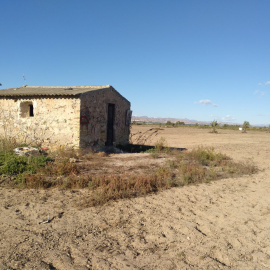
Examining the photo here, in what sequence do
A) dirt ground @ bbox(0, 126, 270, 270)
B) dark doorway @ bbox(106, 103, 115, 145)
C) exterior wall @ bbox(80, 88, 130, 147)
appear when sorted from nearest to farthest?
dirt ground @ bbox(0, 126, 270, 270) < exterior wall @ bbox(80, 88, 130, 147) < dark doorway @ bbox(106, 103, 115, 145)

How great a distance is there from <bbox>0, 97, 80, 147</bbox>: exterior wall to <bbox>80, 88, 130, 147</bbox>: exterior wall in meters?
0.39

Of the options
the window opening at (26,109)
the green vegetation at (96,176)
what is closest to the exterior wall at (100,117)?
the green vegetation at (96,176)

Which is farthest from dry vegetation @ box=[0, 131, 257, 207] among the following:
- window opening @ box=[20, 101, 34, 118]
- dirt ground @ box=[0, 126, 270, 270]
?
window opening @ box=[20, 101, 34, 118]

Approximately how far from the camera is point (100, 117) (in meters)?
10.9

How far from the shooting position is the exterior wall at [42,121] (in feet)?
31.2

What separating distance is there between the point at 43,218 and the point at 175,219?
2.67 m

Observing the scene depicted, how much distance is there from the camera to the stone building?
9508mm

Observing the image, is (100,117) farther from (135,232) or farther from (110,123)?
(135,232)

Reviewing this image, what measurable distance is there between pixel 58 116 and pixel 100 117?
2.06m

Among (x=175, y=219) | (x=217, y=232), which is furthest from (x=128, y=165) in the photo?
(x=217, y=232)

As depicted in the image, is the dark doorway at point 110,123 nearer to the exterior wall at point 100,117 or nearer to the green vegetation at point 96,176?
the exterior wall at point 100,117

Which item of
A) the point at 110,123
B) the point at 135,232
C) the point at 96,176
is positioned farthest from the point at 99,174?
the point at 110,123

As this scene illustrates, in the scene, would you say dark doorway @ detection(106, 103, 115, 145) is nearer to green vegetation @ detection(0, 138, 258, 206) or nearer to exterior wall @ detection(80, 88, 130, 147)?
exterior wall @ detection(80, 88, 130, 147)

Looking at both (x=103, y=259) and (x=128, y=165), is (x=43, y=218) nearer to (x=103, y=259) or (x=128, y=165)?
(x=103, y=259)
